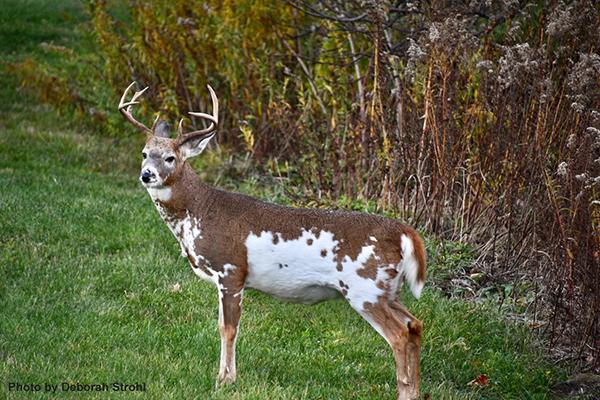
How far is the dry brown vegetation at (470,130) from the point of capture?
7.58 metres

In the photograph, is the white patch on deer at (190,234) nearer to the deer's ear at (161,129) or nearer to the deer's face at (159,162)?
the deer's face at (159,162)

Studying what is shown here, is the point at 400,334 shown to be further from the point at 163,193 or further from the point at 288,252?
the point at 163,193

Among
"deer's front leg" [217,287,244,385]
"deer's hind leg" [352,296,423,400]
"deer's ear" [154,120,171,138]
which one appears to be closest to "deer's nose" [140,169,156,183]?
"deer's ear" [154,120,171,138]

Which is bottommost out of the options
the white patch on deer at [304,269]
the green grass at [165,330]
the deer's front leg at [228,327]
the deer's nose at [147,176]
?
the green grass at [165,330]

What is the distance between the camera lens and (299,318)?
7.90 meters

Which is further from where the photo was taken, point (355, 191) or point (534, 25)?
point (355, 191)

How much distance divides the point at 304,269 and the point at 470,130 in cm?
303

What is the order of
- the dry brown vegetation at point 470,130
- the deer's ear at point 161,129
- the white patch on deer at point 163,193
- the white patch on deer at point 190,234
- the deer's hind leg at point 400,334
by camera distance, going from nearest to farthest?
the deer's hind leg at point 400,334 < the white patch on deer at point 190,234 < the white patch on deer at point 163,193 < the deer's ear at point 161,129 < the dry brown vegetation at point 470,130

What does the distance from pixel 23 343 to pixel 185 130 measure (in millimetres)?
6398

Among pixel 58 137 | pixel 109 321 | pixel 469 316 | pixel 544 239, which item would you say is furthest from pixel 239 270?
pixel 58 137

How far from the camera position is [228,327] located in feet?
20.9

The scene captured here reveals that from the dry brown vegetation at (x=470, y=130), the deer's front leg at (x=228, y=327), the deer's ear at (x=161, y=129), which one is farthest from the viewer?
the dry brown vegetation at (x=470, y=130)

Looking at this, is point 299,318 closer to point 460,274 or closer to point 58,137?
point 460,274

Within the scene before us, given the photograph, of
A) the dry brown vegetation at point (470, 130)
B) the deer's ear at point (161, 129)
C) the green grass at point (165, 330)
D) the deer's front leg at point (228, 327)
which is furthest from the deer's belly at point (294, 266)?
the dry brown vegetation at point (470, 130)
